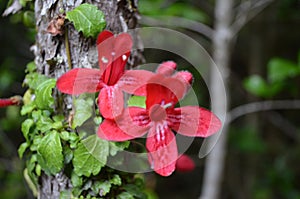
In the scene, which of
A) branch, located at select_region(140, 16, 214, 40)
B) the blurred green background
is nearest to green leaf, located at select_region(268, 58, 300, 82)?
branch, located at select_region(140, 16, 214, 40)

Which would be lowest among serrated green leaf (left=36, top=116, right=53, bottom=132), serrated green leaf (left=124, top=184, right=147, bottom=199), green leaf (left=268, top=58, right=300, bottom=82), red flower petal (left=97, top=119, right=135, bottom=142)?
serrated green leaf (left=124, top=184, right=147, bottom=199)

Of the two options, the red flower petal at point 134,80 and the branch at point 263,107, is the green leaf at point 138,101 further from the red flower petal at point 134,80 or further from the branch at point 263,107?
the branch at point 263,107

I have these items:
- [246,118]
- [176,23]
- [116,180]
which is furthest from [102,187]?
[246,118]

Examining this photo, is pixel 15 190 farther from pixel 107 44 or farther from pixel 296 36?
pixel 296 36

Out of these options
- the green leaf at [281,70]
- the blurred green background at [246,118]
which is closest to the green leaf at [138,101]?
the green leaf at [281,70]

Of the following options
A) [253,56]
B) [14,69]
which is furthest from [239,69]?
[14,69]

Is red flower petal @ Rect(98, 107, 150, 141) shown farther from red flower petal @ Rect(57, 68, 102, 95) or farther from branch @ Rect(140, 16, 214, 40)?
branch @ Rect(140, 16, 214, 40)
